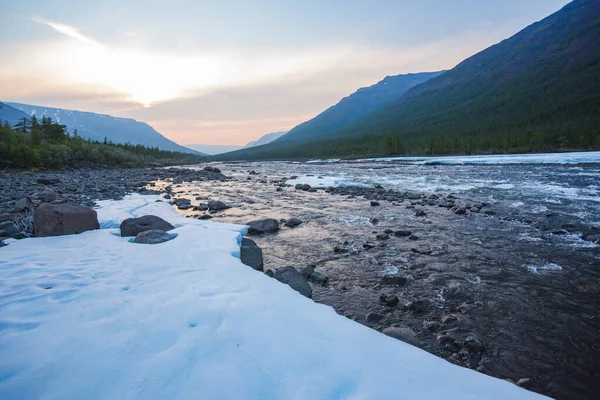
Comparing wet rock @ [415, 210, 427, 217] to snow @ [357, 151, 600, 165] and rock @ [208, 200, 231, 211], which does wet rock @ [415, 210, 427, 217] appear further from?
snow @ [357, 151, 600, 165]

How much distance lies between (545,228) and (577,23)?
9561 inches

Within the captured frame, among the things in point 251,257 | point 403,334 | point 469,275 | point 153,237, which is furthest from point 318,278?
point 153,237

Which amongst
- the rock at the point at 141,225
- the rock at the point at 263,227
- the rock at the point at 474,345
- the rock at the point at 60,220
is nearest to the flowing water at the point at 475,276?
the rock at the point at 474,345

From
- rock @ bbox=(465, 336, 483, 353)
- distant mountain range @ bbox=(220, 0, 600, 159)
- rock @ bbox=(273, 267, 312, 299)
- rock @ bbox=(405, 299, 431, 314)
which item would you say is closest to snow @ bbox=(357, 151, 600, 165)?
distant mountain range @ bbox=(220, 0, 600, 159)

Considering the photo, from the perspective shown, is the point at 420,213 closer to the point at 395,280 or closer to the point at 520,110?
the point at 395,280

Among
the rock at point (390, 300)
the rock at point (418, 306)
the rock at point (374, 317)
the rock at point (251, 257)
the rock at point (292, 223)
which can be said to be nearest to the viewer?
the rock at point (374, 317)

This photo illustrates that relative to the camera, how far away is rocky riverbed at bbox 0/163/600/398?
345cm

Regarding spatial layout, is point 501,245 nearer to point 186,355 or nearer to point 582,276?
point 582,276

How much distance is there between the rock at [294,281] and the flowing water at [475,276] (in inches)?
10.8

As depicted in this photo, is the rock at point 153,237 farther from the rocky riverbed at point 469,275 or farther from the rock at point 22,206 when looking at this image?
the rock at point 22,206

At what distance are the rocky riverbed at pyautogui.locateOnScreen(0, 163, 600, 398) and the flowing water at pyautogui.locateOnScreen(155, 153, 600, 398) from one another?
2cm

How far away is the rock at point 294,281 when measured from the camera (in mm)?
4551

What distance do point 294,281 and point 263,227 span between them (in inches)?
171

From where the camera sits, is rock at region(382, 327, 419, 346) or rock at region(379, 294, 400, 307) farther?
rock at region(379, 294, 400, 307)
